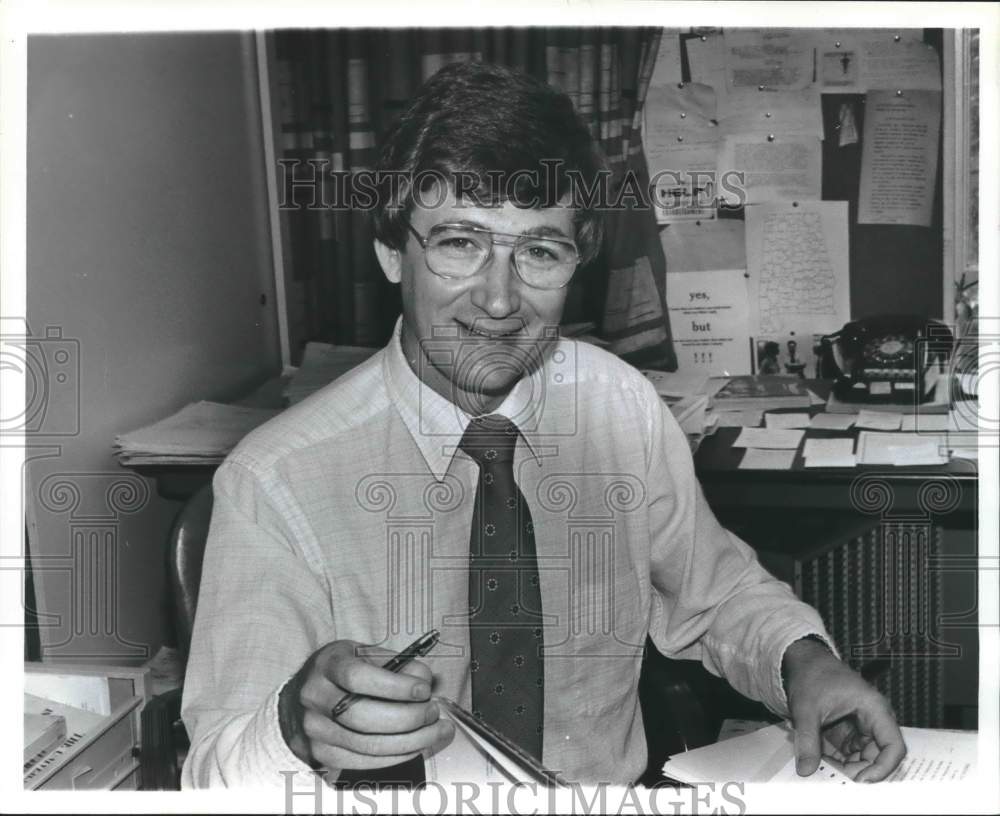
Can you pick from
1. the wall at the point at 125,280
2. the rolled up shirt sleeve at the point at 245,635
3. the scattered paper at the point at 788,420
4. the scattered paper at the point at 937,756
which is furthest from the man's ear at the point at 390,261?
the scattered paper at the point at 937,756

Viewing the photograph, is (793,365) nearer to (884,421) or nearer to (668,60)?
(884,421)

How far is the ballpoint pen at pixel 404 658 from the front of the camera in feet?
2.95

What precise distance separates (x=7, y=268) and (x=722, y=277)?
732 mm

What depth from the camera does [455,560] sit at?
104cm

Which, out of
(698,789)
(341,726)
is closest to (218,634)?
(341,726)

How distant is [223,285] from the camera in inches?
43.3

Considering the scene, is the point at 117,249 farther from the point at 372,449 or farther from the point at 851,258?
the point at 851,258

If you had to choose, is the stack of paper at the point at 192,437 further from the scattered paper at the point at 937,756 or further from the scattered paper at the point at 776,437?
the scattered paper at the point at 937,756

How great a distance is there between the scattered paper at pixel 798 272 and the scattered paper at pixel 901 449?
126 mm

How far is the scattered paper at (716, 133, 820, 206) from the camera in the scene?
1.09 metres

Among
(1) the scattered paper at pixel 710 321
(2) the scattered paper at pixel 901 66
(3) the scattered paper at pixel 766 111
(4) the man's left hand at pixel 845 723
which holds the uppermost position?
(2) the scattered paper at pixel 901 66

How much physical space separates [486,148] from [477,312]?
0.16 metres

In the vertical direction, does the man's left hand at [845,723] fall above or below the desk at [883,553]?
→ below

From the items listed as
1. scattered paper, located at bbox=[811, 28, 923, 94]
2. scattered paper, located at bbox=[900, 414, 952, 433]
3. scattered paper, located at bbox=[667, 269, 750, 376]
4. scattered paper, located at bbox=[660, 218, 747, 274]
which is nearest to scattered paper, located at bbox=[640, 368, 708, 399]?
scattered paper, located at bbox=[667, 269, 750, 376]
